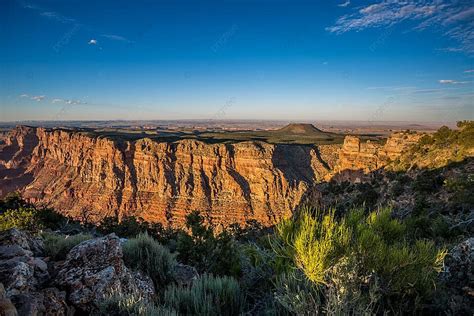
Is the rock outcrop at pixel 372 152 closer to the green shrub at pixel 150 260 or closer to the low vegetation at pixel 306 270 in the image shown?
Answer: the low vegetation at pixel 306 270

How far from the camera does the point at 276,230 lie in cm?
536

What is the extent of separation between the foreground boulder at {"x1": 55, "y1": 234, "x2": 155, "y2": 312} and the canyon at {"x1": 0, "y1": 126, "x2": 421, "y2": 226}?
4252 centimetres

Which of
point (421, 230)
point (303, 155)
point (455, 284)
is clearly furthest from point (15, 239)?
point (303, 155)

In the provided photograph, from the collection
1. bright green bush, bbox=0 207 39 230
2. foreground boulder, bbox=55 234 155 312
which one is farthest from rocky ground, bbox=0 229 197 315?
bright green bush, bbox=0 207 39 230

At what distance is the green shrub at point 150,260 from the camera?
570 cm

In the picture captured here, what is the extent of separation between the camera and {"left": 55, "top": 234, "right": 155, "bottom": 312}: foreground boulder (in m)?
4.02

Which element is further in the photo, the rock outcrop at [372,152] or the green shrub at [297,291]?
the rock outcrop at [372,152]

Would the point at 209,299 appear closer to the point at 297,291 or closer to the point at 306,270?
the point at 297,291

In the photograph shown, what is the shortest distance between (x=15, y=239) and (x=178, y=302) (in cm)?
326

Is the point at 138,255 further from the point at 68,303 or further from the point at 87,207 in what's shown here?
the point at 87,207

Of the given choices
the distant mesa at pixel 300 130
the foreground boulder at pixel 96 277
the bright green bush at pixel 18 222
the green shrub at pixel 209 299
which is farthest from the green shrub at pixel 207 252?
the distant mesa at pixel 300 130

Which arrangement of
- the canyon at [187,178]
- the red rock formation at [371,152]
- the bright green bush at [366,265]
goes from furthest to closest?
the canyon at [187,178] < the red rock formation at [371,152] < the bright green bush at [366,265]

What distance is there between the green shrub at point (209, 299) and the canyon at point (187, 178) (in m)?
42.2

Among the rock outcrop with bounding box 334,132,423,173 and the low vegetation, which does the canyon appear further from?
the low vegetation
